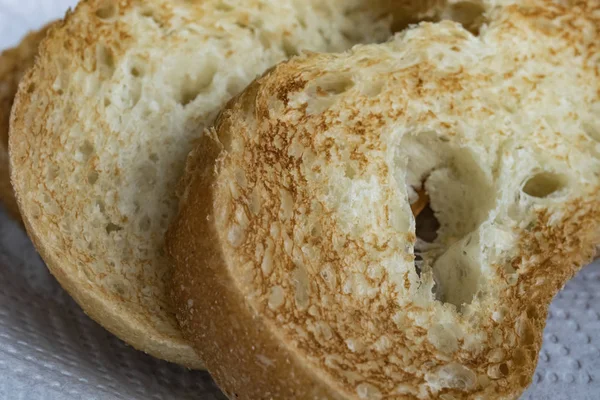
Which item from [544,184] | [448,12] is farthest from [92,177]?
[544,184]

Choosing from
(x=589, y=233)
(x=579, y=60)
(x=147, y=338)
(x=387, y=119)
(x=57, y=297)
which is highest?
(x=579, y=60)

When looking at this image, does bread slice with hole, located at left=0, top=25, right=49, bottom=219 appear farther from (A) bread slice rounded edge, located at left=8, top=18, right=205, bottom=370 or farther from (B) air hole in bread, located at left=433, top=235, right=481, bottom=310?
(B) air hole in bread, located at left=433, top=235, right=481, bottom=310

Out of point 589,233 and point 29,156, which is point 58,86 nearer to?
point 29,156

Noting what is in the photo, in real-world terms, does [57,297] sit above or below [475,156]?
below

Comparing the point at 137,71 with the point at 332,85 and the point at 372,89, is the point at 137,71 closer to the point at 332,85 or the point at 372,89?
the point at 332,85

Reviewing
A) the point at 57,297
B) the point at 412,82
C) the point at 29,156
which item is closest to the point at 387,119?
the point at 412,82

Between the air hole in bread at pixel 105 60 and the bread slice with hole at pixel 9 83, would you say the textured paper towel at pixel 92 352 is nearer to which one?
the bread slice with hole at pixel 9 83
